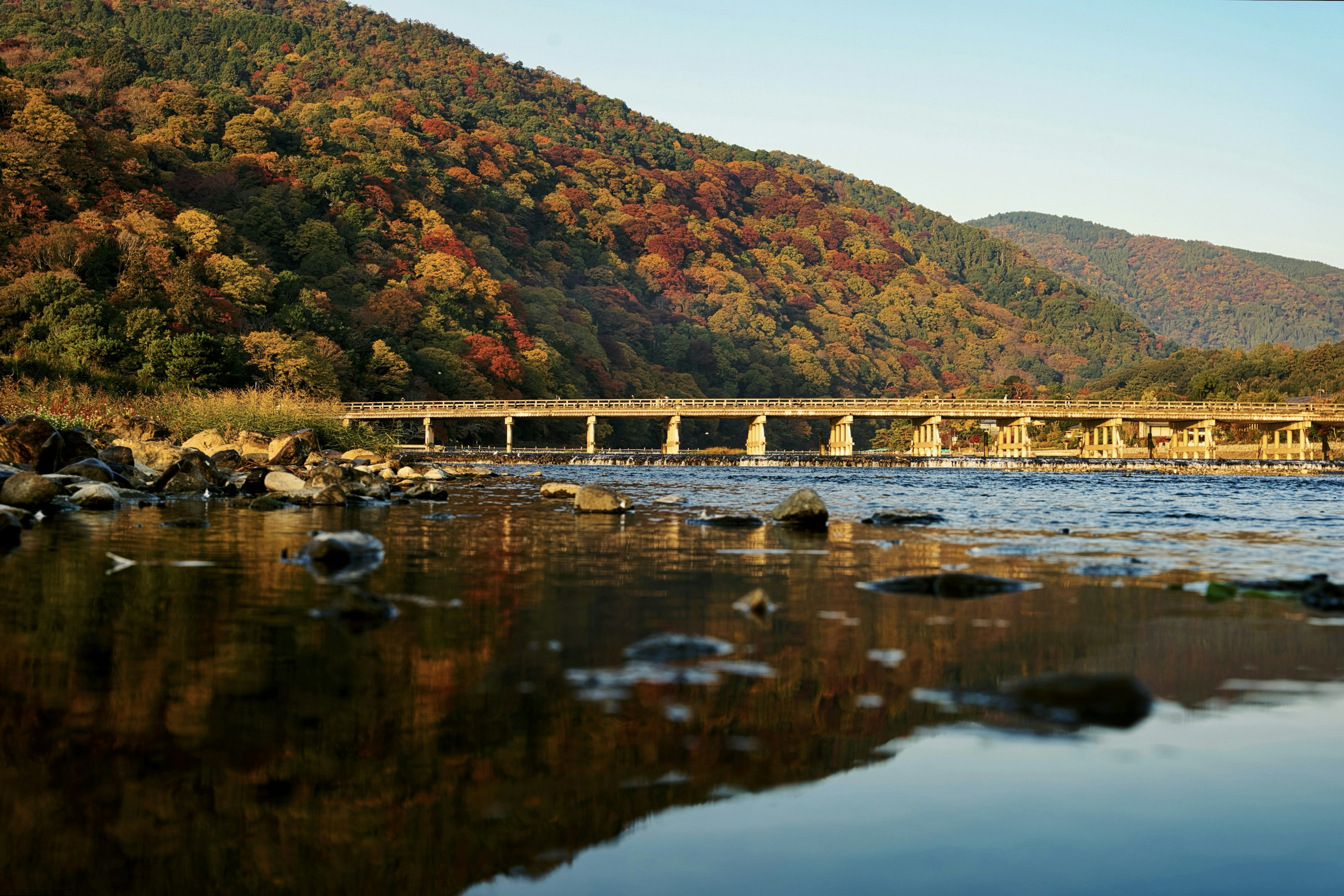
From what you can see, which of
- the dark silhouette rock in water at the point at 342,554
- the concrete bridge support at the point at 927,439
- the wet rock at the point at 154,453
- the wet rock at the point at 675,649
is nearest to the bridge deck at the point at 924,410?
the concrete bridge support at the point at 927,439

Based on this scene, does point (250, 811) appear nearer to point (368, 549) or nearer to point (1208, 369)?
point (368, 549)

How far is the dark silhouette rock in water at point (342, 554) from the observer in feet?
40.2

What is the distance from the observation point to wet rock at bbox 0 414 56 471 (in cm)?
2197

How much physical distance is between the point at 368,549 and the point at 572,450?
257 feet

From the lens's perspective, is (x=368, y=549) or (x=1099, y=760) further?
(x=368, y=549)

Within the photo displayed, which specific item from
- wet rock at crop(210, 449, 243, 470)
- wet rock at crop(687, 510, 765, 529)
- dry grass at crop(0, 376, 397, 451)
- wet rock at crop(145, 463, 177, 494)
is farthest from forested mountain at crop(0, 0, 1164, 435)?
wet rock at crop(687, 510, 765, 529)

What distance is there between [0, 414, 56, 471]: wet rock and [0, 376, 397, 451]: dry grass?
7238mm

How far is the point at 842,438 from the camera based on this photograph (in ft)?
346

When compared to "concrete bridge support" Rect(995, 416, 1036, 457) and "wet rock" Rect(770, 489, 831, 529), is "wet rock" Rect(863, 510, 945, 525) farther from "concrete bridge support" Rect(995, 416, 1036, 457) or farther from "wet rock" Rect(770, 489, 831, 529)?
"concrete bridge support" Rect(995, 416, 1036, 457)

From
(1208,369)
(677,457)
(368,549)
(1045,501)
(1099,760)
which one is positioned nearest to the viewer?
(1099,760)

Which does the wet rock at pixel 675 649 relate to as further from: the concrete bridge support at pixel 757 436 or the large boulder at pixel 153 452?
the concrete bridge support at pixel 757 436

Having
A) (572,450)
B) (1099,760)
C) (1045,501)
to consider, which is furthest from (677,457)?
(1099,760)

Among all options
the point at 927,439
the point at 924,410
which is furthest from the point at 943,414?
the point at 927,439

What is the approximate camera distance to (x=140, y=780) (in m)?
4.69
